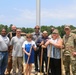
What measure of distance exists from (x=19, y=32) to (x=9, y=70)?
1.98m

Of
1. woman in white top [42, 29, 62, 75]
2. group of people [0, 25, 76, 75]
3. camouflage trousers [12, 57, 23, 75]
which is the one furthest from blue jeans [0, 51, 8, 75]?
woman in white top [42, 29, 62, 75]

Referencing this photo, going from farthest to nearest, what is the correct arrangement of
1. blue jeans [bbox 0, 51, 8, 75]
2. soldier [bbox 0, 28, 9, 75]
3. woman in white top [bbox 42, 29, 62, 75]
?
blue jeans [bbox 0, 51, 8, 75]
soldier [bbox 0, 28, 9, 75]
woman in white top [bbox 42, 29, 62, 75]

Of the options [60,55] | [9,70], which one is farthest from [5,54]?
[60,55]

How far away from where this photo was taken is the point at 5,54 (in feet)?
34.4

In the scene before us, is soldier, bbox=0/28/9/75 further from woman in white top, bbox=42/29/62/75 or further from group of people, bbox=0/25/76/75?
woman in white top, bbox=42/29/62/75

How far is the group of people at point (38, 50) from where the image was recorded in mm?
9086

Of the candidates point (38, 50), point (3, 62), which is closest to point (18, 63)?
point (3, 62)

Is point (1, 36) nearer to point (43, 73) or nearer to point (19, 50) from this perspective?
point (19, 50)

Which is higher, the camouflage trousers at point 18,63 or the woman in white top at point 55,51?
the woman in white top at point 55,51

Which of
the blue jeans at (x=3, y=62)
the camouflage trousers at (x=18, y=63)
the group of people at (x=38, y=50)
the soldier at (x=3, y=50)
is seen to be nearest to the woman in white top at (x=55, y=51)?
the group of people at (x=38, y=50)

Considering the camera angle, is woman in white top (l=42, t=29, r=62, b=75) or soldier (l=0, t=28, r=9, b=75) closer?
woman in white top (l=42, t=29, r=62, b=75)

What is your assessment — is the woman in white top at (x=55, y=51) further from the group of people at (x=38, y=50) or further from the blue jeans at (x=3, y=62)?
the blue jeans at (x=3, y=62)

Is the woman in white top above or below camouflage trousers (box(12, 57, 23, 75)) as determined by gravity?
above

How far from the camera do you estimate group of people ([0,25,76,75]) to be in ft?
29.8
